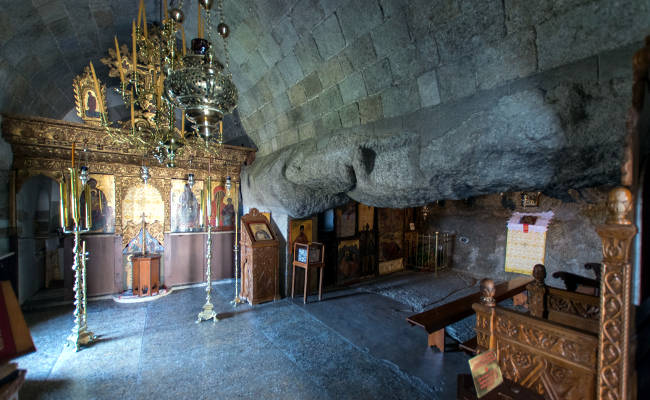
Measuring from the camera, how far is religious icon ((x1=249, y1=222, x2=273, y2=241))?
4.75m

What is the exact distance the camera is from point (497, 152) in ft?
6.09

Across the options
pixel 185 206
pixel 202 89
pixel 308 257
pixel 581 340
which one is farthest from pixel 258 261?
pixel 581 340

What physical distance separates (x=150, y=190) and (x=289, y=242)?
9.69ft

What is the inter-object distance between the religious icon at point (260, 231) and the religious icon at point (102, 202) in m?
2.62

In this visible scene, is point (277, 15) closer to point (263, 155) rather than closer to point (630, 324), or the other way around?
point (263, 155)

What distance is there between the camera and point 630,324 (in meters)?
1.33

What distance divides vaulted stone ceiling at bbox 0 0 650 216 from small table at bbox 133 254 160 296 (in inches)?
104

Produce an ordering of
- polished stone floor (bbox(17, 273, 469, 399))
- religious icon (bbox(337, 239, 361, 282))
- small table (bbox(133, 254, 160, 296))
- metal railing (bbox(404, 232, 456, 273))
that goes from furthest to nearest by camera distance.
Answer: metal railing (bbox(404, 232, 456, 273)) < religious icon (bbox(337, 239, 361, 282)) < small table (bbox(133, 254, 160, 296)) < polished stone floor (bbox(17, 273, 469, 399))

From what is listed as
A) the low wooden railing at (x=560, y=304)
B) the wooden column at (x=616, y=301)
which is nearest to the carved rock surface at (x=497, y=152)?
the wooden column at (x=616, y=301)

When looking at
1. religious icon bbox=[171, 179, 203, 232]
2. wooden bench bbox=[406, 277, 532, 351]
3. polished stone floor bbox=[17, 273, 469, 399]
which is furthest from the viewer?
religious icon bbox=[171, 179, 203, 232]

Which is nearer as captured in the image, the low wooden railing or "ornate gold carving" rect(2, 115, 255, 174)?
the low wooden railing

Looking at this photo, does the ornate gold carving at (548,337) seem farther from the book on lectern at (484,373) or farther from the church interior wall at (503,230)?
the church interior wall at (503,230)

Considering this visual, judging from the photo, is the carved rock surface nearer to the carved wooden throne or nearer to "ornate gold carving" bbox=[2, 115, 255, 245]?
the carved wooden throne

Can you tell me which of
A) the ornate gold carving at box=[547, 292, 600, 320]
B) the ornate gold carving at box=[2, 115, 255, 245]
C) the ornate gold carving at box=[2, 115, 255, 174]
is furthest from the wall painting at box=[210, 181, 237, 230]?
the ornate gold carving at box=[547, 292, 600, 320]
